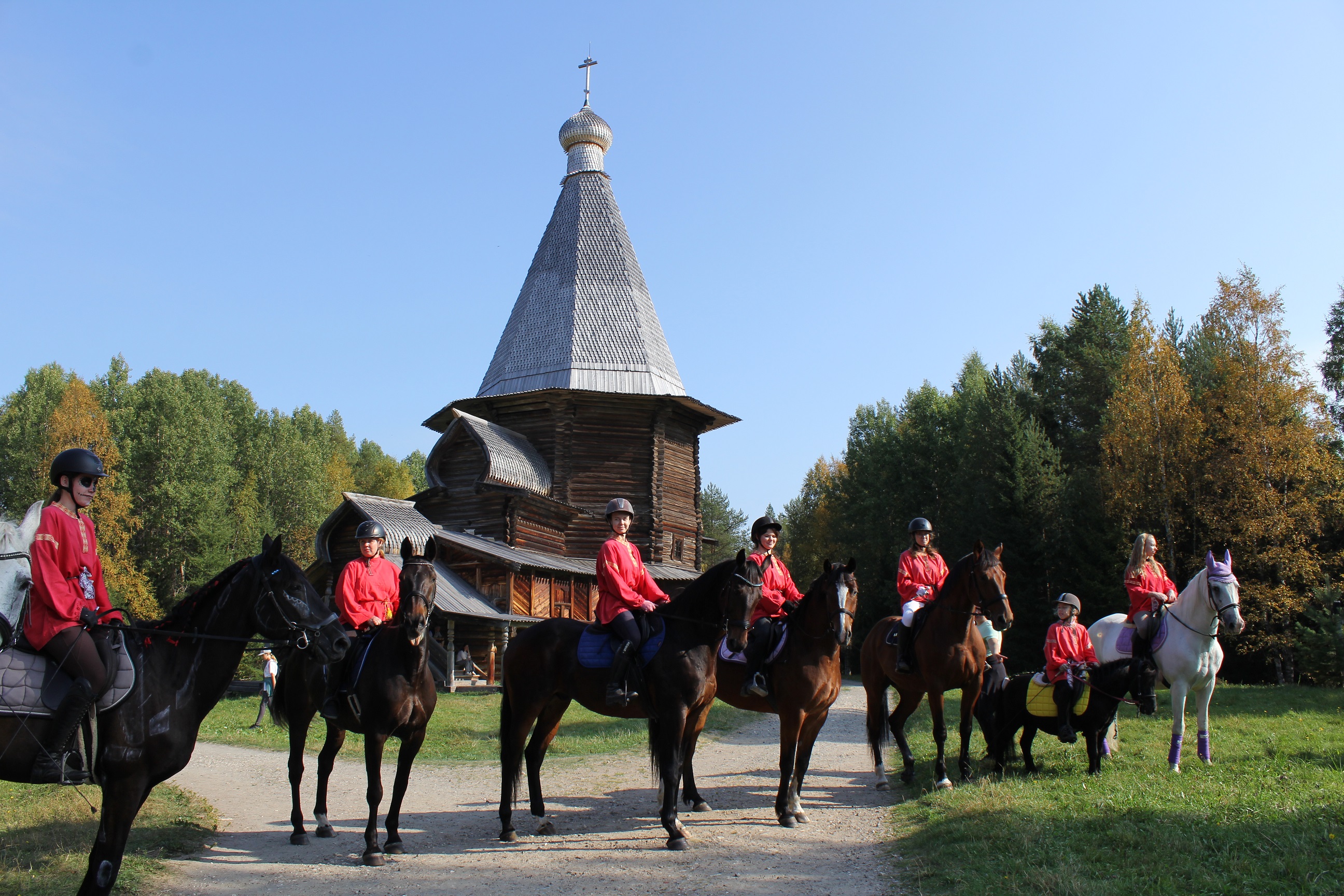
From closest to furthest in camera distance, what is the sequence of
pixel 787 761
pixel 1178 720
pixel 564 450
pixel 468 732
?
pixel 787 761, pixel 1178 720, pixel 468 732, pixel 564 450

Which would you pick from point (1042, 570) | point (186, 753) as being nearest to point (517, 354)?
point (1042, 570)

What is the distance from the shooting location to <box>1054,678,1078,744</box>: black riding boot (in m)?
9.43

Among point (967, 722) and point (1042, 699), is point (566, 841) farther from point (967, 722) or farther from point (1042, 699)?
point (1042, 699)

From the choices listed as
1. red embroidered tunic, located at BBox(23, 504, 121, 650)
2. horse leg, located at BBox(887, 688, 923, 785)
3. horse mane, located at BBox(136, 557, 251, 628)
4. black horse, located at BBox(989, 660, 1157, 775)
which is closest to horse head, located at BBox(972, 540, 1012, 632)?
black horse, located at BBox(989, 660, 1157, 775)

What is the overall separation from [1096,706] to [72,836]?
393 inches

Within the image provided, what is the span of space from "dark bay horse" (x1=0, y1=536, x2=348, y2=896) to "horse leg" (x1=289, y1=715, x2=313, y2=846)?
6.48 feet

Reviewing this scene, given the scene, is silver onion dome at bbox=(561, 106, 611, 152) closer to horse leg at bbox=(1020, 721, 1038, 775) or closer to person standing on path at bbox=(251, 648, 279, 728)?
person standing on path at bbox=(251, 648, 279, 728)

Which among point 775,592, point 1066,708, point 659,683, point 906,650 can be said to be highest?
point 775,592

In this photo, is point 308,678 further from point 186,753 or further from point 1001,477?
point 1001,477

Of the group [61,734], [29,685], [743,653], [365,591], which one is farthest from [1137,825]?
[29,685]

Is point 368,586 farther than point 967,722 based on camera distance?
No

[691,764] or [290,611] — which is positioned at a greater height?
[290,611]

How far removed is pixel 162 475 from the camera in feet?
134

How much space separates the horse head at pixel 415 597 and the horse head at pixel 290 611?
2.66ft
